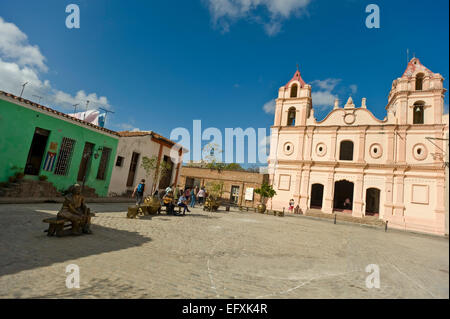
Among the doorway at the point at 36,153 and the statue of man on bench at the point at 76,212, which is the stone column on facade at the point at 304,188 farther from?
the doorway at the point at 36,153

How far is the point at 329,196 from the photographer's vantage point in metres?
22.2

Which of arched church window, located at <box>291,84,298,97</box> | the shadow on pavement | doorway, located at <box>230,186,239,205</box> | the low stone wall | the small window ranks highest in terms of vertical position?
arched church window, located at <box>291,84,298,97</box>

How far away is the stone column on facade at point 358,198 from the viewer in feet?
68.7

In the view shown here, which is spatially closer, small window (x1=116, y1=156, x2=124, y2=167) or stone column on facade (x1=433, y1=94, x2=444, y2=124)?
small window (x1=116, y1=156, x2=124, y2=167)

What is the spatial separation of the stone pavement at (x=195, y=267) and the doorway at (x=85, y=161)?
26.3ft

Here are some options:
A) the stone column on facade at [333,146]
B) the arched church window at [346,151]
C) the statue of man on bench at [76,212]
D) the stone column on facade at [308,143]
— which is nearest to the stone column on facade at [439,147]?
the statue of man on bench at [76,212]

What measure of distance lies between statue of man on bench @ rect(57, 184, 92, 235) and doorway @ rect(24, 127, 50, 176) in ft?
27.2

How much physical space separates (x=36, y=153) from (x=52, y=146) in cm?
133

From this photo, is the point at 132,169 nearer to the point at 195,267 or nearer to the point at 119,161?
the point at 119,161

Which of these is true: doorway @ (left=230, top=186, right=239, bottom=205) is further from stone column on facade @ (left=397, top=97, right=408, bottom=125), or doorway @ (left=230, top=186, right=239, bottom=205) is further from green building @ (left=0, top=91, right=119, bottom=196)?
stone column on facade @ (left=397, top=97, right=408, bottom=125)

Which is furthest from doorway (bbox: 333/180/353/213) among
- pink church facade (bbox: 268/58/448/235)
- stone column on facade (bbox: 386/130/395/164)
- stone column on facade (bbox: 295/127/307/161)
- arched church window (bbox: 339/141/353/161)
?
stone column on facade (bbox: 295/127/307/161)

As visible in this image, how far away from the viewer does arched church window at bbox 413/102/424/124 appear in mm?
21078

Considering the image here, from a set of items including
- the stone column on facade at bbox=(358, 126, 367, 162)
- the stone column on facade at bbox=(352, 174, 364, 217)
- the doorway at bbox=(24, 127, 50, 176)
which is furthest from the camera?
the stone column on facade at bbox=(358, 126, 367, 162)
